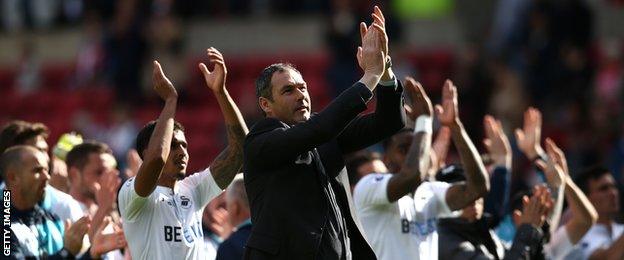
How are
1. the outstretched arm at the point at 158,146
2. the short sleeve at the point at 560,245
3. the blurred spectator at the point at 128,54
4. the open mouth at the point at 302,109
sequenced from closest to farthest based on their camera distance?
the open mouth at the point at 302,109, the outstretched arm at the point at 158,146, the short sleeve at the point at 560,245, the blurred spectator at the point at 128,54

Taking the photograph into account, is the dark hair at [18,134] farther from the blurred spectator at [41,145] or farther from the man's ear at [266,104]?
the man's ear at [266,104]

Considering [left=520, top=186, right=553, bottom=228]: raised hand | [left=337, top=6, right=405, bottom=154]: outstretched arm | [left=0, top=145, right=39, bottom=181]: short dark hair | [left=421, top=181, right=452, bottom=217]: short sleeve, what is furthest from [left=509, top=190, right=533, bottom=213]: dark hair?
[left=0, top=145, right=39, bottom=181]: short dark hair

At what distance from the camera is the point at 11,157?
9.60m

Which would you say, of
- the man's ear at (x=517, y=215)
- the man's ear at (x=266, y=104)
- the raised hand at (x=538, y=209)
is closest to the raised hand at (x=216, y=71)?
the man's ear at (x=266, y=104)

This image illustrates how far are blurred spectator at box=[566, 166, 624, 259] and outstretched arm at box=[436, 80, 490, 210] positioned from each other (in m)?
1.66

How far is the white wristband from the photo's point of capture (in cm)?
1012

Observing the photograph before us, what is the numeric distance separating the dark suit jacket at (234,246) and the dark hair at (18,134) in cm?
152

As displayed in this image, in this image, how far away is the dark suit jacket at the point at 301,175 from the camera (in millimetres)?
7793

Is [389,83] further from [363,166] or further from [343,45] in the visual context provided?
[343,45]

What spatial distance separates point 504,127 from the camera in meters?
18.5

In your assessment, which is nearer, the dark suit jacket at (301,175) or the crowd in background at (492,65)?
the dark suit jacket at (301,175)

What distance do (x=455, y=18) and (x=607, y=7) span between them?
2.24 metres

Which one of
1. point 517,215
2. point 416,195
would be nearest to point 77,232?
point 416,195

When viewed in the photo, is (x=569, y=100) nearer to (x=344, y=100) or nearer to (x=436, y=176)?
(x=436, y=176)
